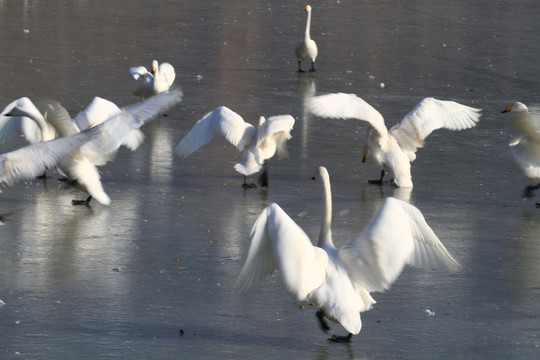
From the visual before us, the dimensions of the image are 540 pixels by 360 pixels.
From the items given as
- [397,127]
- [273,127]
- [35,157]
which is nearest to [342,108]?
[273,127]

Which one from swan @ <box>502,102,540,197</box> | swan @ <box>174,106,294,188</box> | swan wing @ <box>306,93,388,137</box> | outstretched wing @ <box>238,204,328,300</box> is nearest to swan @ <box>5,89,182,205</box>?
swan @ <box>174,106,294,188</box>

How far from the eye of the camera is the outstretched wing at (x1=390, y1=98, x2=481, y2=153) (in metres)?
11.0

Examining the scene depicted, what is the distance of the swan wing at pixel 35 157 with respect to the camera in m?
8.08

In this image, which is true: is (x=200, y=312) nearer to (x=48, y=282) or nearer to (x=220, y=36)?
(x=48, y=282)

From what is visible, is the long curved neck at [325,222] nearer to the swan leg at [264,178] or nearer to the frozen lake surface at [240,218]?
the frozen lake surface at [240,218]

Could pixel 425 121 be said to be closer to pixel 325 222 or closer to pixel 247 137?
pixel 247 137

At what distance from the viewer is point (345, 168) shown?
452 inches

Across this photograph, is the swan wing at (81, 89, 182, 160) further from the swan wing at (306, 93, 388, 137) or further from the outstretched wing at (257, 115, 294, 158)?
the swan wing at (306, 93, 388, 137)

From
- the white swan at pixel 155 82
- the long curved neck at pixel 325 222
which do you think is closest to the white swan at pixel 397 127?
the long curved neck at pixel 325 222

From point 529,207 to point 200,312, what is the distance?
14.6 feet

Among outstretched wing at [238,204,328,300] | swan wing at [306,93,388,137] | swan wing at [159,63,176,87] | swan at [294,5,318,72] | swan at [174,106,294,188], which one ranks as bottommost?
swan at [294,5,318,72]

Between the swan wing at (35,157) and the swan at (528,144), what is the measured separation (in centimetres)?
402

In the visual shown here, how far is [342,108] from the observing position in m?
10.5

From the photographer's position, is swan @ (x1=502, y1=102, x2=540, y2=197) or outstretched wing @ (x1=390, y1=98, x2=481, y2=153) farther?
outstretched wing @ (x1=390, y1=98, x2=481, y2=153)
